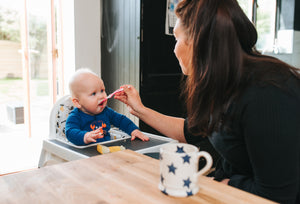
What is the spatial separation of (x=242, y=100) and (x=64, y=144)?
904mm

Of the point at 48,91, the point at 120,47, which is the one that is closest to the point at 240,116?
the point at 120,47

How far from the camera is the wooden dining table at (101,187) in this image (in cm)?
57

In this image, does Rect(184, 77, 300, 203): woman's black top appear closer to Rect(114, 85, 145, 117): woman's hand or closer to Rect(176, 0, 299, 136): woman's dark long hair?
Rect(176, 0, 299, 136): woman's dark long hair

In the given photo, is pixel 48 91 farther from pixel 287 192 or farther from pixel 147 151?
pixel 287 192

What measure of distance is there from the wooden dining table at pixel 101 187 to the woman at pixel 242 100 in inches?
5.9

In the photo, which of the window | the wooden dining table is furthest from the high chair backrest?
the window

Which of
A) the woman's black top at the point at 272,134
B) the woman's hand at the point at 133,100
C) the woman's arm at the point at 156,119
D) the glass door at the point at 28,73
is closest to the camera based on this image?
the woman's black top at the point at 272,134

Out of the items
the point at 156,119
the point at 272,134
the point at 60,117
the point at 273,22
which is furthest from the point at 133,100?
the point at 273,22

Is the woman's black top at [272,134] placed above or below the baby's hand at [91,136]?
above

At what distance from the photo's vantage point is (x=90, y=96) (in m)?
1.54

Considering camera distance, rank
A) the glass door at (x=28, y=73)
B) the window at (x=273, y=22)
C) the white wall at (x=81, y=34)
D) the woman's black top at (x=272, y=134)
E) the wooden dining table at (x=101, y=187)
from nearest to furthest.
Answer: the wooden dining table at (x=101, y=187)
the woman's black top at (x=272, y=134)
the white wall at (x=81, y=34)
the glass door at (x=28, y=73)
the window at (x=273, y=22)

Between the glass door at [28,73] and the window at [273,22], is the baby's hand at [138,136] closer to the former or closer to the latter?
the glass door at [28,73]

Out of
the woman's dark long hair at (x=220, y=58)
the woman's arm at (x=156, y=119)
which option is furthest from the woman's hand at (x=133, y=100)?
the woman's dark long hair at (x=220, y=58)

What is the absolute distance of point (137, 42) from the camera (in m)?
2.24
